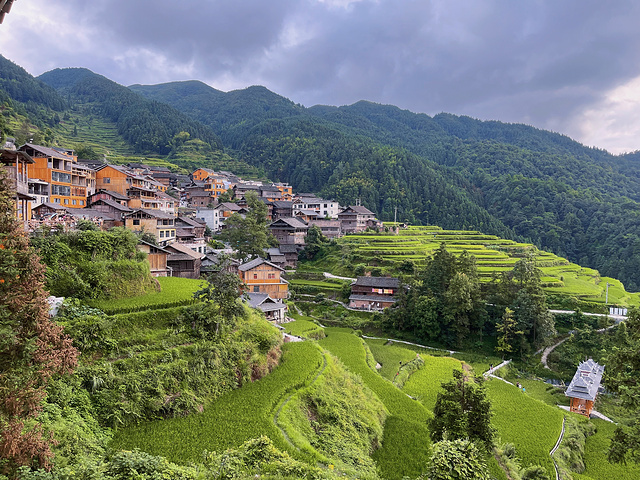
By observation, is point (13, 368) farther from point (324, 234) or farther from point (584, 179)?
point (584, 179)

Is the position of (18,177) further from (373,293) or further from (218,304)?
(373,293)

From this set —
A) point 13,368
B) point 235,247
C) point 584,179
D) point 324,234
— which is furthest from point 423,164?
point 13,368

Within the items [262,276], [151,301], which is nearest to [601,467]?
[151,301]

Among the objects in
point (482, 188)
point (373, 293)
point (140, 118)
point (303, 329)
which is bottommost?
point (303, 329)

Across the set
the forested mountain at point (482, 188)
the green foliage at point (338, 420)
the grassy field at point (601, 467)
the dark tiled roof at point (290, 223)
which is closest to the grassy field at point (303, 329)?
the green foliage at point (338, 420)

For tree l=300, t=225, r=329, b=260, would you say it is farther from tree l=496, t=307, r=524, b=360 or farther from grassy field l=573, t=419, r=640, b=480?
grassy field l=573, t=419, r=640, b=480

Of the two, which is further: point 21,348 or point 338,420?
point 338,420

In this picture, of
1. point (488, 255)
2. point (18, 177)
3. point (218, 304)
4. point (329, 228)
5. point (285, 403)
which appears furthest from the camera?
point (329, 228)
